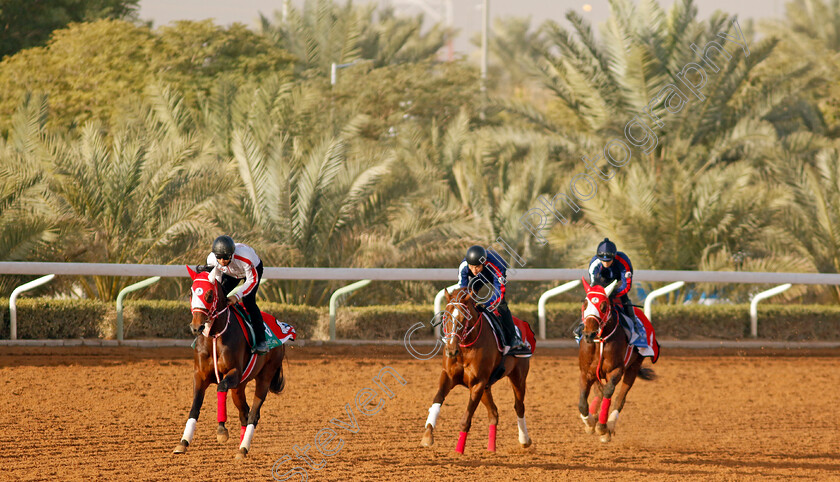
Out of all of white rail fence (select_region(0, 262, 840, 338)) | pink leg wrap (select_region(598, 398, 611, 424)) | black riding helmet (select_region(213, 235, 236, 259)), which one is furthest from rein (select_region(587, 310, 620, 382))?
white rail fence (select_region(0, 262, 840, 338))

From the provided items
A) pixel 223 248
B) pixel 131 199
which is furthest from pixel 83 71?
pixel 223 248

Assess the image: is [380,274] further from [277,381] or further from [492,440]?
[492,440]

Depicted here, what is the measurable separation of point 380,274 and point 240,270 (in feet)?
20.3

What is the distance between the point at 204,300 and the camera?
24.0 ft

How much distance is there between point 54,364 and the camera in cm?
1152

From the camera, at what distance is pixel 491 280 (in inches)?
336

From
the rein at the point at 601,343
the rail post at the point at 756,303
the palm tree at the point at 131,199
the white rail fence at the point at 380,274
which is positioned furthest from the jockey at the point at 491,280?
the rail post at the point at 756,303

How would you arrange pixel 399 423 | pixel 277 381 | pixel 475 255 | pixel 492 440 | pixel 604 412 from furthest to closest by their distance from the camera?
1. pixel 399 423
2. pixel 604 412
3. pixel 277 381
4. pixel 492 440
5. pixel 475 255

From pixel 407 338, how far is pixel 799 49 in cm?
3332

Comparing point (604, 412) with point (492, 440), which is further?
point (604, 412)

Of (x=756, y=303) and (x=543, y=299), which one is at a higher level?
(x=543, y=299)

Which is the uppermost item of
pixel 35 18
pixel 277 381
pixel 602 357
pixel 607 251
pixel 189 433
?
pixel 35 18

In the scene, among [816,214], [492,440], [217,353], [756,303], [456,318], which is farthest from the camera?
[816,214]

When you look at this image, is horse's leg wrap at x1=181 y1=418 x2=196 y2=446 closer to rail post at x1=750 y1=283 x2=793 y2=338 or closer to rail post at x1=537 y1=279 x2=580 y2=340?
rail post at x1=537 y1=279 x2=580 y2=340
